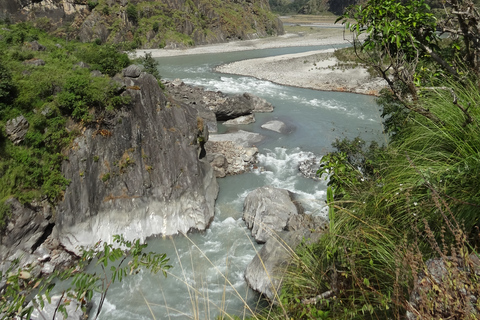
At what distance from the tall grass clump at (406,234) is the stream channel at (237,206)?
574 millimetres

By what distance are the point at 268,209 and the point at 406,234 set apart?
411 inches

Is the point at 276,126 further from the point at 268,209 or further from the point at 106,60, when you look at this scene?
the point at 106,60

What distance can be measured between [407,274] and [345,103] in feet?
103

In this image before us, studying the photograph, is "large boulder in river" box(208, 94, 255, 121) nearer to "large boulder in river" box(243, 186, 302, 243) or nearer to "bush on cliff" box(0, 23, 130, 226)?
"bush on cliff" box(0, 23, 130, 226)

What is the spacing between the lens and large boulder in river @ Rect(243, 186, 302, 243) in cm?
1233

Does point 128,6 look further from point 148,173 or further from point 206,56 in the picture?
point 148,173

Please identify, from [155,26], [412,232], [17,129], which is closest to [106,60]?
[17,129]

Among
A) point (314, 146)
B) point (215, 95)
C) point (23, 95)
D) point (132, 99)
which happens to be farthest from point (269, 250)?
point (215, 95)

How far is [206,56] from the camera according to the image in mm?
63656

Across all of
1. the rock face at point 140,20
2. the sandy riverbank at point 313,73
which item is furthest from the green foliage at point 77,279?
the rock face at point 140,20

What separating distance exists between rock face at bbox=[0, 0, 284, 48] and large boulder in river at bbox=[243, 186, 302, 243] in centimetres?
5670

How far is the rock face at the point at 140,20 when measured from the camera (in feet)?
203

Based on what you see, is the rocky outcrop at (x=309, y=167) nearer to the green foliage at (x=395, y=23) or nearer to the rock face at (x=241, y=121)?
the rock face at (x=241, y=121)

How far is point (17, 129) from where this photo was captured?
472 inches
